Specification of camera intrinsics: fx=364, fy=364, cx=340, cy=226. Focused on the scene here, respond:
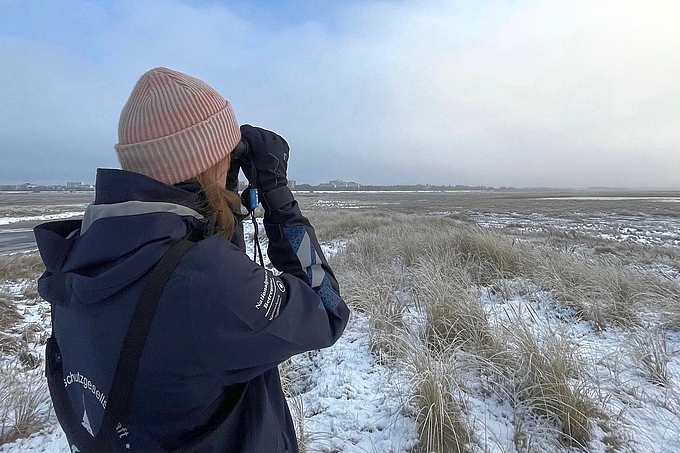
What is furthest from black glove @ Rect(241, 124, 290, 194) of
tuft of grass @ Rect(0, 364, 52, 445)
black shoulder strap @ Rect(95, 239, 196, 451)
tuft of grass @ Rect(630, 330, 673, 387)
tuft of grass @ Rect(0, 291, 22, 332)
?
tuft of grass @ Rect(0, 291, 22, 332)

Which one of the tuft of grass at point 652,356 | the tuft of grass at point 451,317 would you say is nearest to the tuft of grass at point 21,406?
the tuft of grass at point 451,317

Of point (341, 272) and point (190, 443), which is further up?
point (190, 443)

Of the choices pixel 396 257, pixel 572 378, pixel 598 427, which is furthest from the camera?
pixel 396 257

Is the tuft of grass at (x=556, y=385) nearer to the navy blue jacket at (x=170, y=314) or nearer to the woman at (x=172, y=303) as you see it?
the woman at (x=172, y=303)

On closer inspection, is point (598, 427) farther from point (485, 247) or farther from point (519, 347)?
point (485, 247)

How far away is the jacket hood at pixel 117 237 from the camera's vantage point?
33.2 inches

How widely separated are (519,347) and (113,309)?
9.49 ft

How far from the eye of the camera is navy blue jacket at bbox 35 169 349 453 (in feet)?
2.76

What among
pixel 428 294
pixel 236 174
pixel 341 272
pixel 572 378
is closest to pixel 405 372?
pixel 572 378

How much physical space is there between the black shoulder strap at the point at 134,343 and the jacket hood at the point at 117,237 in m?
0.03

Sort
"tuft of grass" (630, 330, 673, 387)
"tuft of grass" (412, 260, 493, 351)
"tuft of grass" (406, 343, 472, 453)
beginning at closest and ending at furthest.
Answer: "tuft of grass" (406, 343, 472, 453)
"tuft of grass" (630, 330, 673, 387)
"tuft of grass" (412, 260, 493, 351)

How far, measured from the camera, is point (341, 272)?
19.9 feet

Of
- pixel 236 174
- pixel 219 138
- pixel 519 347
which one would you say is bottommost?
pixel 519 347

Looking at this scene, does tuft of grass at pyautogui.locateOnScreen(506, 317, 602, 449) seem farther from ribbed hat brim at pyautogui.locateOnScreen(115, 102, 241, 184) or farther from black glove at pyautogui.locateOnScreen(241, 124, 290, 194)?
ribbed hat brim at pyautogui.locateOnScreen(115, 102, 241, 184)
